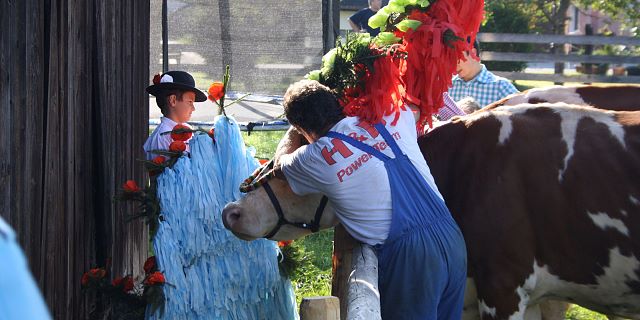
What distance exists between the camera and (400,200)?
361 centimetres

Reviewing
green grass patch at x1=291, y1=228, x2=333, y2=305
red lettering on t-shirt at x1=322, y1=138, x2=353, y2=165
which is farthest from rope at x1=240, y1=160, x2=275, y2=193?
green grass patch at x1=291, y1=228, x2=333, y2=305

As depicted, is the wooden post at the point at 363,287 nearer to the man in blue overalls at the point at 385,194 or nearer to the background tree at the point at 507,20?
the man in blue overalls at the point at 385,194

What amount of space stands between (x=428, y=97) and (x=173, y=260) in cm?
137

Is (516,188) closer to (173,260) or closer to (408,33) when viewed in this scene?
(408,33)

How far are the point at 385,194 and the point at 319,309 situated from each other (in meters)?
0.85

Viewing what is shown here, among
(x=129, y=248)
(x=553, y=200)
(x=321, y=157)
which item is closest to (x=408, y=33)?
(x=321, y=157)

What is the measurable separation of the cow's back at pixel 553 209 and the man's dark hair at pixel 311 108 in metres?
1.02

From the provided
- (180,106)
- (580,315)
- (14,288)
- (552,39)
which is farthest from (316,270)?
(552,39)

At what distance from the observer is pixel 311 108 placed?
3.68 m

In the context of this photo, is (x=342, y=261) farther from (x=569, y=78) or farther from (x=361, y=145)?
(x=569, y=78)

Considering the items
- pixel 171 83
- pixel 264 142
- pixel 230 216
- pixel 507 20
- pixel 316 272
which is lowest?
pixel 316 272

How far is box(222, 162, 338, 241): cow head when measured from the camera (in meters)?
3.79

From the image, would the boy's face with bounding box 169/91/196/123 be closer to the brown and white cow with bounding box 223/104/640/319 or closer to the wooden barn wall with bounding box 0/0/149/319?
the wooden barn wall with bounding box 0/0/149/319

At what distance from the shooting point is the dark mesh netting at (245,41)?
864 cm
